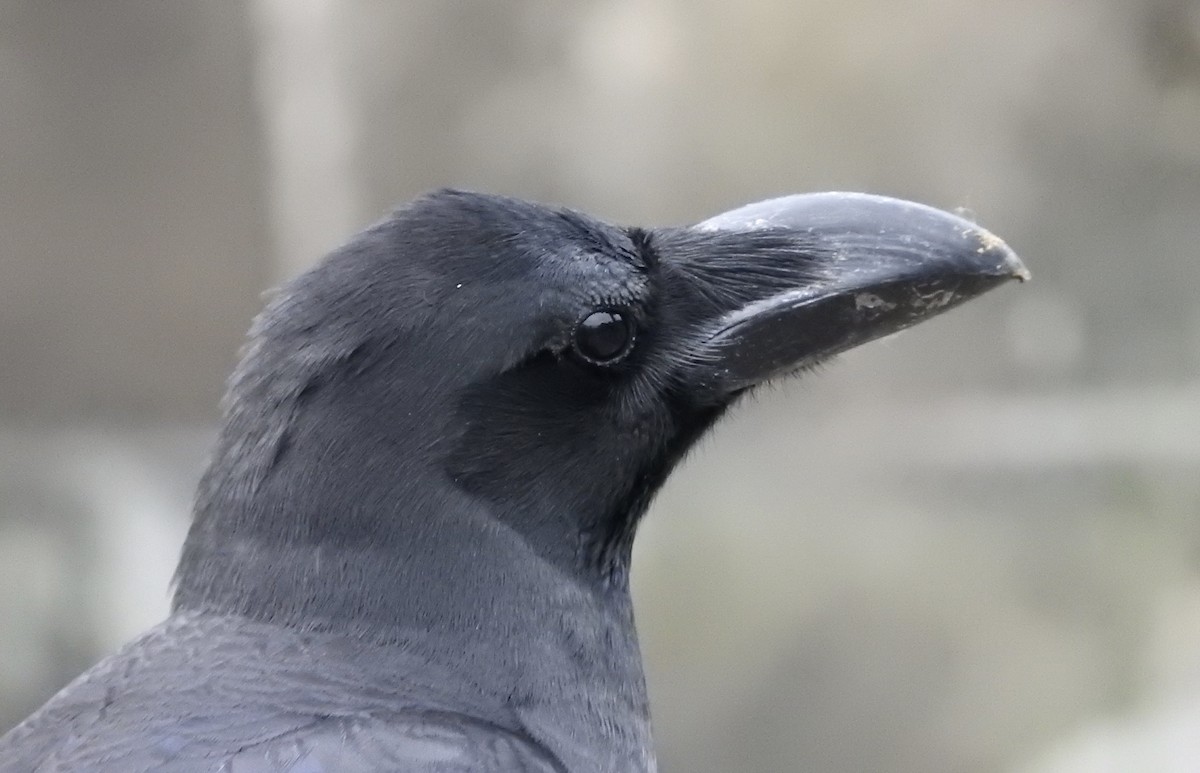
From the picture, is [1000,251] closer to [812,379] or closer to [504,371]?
[504,371]

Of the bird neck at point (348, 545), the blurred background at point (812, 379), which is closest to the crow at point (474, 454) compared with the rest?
the bird neck at point (348, 545)

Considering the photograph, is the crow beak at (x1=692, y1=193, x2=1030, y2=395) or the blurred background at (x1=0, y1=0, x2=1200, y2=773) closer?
the crow beak at (x1=692, y1=193, x2=1030, y2=395)

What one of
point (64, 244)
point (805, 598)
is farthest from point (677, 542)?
point (64, 244)

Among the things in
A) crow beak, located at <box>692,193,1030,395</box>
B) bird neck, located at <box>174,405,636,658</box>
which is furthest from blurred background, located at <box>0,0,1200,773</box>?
bird neck, located at <box>174,405,636,658</box>

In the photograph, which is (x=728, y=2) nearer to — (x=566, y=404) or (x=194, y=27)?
(x=194, y=27)

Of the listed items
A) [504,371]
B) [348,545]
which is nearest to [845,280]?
[504,371]

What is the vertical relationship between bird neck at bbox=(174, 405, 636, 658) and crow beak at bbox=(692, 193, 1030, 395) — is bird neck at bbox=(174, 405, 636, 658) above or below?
below

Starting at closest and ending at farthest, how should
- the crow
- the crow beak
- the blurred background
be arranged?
the crow
the crow beak
the blurred background

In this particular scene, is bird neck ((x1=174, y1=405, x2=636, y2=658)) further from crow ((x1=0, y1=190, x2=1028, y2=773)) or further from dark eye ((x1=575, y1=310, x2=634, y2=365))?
dark eye ((x1=575, y1=310, x2=634, y2=365))

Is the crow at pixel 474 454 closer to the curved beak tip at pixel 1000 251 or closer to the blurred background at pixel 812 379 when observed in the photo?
the curved beak tip at pixel 1000 251
